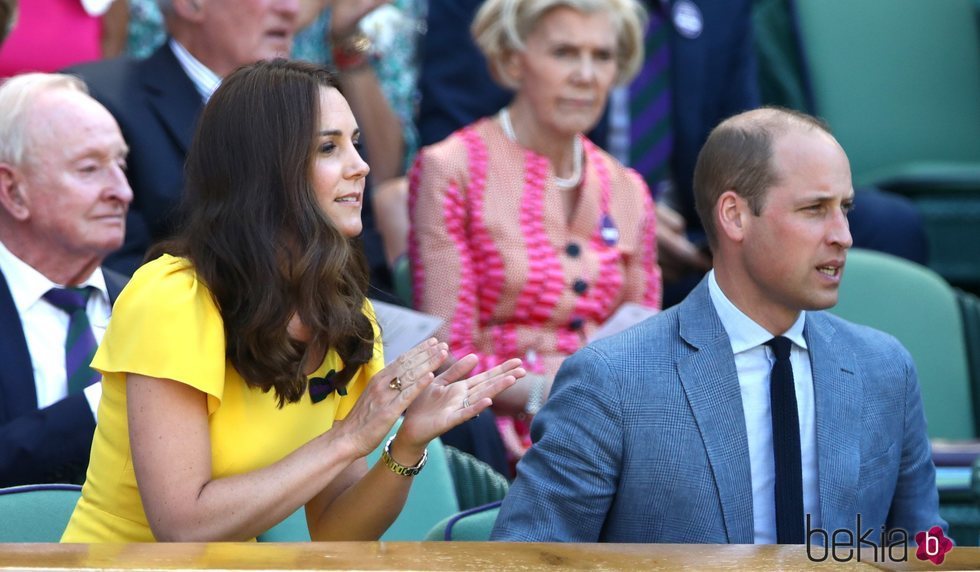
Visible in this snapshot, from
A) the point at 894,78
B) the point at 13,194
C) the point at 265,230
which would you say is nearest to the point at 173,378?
the point at 265,230

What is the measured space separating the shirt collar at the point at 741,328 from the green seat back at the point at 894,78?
2.73m

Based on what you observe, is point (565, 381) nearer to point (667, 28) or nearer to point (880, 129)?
point (667, 28)

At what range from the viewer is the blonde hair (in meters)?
4.11

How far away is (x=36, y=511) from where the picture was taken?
7.80ft

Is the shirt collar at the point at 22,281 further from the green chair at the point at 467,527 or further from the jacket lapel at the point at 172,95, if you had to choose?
the green chair at the point at 467,527

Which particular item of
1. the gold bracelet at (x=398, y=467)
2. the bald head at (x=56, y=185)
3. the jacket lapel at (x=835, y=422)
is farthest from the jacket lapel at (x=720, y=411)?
the bald head at (x=56, y=185)

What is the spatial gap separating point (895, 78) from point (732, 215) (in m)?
2.89

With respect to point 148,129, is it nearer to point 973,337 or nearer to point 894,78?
point 973,337

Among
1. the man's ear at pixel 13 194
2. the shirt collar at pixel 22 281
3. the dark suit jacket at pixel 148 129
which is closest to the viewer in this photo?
the shirt collar at pixel 22 281

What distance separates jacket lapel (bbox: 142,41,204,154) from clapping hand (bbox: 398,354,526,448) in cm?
157

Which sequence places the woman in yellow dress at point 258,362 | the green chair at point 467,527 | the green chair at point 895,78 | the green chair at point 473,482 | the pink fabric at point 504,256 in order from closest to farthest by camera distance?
the woman in yellow dress at point 258,362 → the green chair at point 467,527 → the green chair at point 473,482 → the pink fabric at point 504,256 → the green chair at point 895,78

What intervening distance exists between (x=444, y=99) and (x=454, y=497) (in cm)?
205

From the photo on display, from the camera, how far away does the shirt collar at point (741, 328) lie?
2619 millimetres

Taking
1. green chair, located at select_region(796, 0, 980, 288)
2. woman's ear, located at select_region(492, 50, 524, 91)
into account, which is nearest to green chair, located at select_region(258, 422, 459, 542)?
woman's ear, located at select_region(492, 50, 524, 91)
